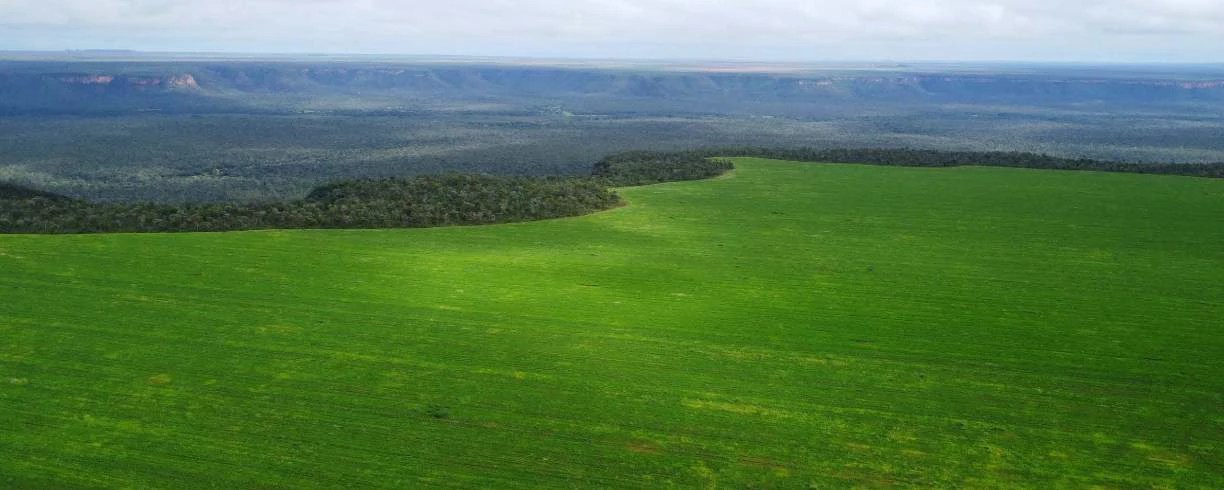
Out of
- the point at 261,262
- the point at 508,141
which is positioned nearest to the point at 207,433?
the point at 261,262

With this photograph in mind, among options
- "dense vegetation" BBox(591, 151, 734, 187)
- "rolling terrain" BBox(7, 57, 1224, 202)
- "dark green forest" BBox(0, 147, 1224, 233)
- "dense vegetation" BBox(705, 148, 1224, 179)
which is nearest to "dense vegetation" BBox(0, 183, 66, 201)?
"dark green forest" BBox(0, 147, 1224, 233)

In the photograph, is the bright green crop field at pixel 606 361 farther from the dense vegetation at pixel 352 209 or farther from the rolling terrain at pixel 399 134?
the rolling terrain at pixel 399 134

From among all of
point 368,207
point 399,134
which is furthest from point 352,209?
point 399,134

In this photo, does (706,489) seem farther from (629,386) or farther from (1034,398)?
(1034,398)

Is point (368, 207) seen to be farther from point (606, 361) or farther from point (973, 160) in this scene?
point (973, 160)

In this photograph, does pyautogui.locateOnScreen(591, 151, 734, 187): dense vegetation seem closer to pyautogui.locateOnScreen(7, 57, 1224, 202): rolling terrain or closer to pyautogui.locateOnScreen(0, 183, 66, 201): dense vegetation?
pyautogui.locateOnScreen(7, 57, 1224, 202): rolling terrain

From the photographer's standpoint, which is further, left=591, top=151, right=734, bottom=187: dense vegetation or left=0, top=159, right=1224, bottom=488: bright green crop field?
left=591, top=151, right=734, bottom=187: dense vegetation
